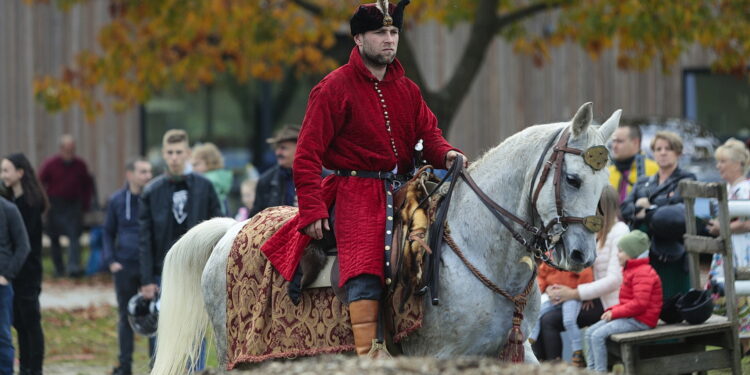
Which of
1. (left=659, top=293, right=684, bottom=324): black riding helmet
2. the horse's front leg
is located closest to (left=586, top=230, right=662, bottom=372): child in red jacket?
(left=659, top=293, right=684, bottom=324): black riding helmet

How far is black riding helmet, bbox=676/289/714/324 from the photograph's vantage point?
7.62 metres

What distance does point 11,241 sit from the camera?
9.25 metres

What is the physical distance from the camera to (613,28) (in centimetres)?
1441

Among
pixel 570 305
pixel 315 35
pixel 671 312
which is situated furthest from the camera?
pixel 315 35

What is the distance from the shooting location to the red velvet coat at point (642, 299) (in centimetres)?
778

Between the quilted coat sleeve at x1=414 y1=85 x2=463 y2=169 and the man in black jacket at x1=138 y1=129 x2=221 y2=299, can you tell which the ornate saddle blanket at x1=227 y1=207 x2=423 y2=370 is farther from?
the man in black jacket at x1=138 y1=129 x2=221 y2=299

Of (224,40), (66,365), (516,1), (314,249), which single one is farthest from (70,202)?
(314,249)

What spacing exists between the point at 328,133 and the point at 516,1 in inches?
600

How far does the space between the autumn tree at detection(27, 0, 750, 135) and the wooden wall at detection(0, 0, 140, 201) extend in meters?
4.03

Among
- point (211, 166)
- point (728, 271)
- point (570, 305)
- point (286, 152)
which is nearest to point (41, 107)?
point (211, 166)

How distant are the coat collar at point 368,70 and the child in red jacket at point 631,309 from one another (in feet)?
8.30

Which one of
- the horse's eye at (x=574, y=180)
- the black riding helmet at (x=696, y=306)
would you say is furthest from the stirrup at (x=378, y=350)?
the black riding helmet at (x=696, y=306)

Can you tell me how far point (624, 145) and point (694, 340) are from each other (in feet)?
7.88

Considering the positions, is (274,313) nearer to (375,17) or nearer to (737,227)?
(375,17)
